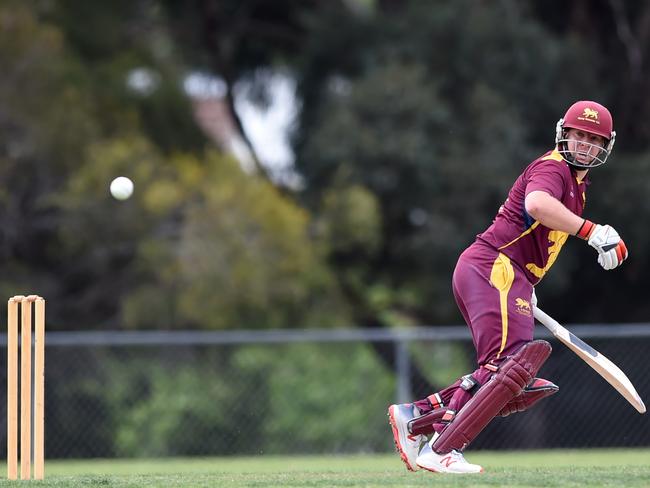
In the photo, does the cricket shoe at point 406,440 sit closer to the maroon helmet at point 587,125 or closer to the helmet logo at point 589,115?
the maroon helmet at point 587,125

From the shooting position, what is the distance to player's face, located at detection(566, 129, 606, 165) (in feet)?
19.1

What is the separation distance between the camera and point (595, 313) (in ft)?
49.2

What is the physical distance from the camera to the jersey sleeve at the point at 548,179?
5.64 meters

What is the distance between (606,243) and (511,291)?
0.60 meters

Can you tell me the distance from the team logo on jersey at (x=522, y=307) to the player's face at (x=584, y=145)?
2.43ft

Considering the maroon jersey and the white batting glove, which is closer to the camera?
the white batting glove

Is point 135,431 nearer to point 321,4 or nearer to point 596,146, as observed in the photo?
point 321,4

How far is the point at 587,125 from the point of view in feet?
19.2

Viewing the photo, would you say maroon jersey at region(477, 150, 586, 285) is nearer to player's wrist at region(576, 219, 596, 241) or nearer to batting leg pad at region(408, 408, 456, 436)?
player's wrist at region(576, 219, 596, 241)

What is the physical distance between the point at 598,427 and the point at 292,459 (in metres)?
3.06

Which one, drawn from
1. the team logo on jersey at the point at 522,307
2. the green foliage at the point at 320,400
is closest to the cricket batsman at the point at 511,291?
the team logo on jersey at the point at 522,307

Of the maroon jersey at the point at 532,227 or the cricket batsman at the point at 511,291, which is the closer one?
the cricket batsman at the point at 511,291

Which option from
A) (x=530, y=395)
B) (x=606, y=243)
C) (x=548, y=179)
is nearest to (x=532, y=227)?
(x=548, y=179)

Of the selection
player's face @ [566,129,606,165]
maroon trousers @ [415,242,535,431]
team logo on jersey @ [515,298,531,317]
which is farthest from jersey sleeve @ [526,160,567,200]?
team logo on jersey @ [515,298,531,317]
